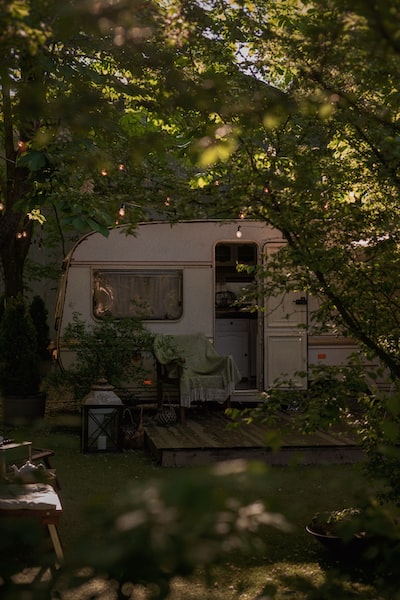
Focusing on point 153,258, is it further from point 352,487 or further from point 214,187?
point 352,487

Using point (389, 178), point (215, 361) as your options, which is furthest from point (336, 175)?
point (215, 361)

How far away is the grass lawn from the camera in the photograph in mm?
2027

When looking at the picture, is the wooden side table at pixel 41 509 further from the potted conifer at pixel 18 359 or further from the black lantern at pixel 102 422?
the potted conifer at pixel 18 359

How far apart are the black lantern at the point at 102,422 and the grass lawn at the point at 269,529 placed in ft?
0.55

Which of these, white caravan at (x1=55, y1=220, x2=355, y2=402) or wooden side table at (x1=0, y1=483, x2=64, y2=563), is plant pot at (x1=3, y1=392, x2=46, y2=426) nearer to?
white caravan at (x1=55, y1=220, x2=355, y2=402)

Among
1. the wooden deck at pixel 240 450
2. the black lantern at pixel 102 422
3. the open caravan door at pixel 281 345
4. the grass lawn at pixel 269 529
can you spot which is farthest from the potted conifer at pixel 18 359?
the open caravan door at pixel 281 345

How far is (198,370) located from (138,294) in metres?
1.54

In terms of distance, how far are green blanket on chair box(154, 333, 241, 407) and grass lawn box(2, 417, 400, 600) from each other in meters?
1.45

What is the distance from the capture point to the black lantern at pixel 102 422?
9.89 meters

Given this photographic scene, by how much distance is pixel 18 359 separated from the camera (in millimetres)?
12547

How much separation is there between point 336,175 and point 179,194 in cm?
87

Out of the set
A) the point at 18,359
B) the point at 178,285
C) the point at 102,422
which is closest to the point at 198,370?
the point at 178,285

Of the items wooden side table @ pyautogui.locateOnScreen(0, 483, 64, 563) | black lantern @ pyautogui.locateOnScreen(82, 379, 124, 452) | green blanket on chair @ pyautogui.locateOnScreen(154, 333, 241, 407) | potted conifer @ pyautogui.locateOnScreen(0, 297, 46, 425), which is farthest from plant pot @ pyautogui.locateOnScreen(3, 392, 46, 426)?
wooden side table @ pyautogui.locateOnScreen(0, 483, 64, 563)

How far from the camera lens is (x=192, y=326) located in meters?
12.4
